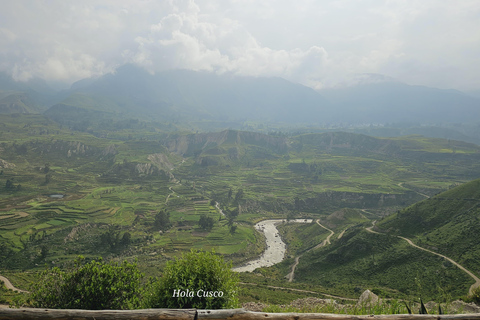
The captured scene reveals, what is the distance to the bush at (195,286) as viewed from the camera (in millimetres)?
19547

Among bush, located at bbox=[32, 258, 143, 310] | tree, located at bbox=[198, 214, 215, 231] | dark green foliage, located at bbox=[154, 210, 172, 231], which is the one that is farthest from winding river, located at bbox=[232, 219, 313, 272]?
bush, located at bbox=[32, 258, 143, 310]

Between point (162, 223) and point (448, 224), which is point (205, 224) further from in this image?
point (448, 224)

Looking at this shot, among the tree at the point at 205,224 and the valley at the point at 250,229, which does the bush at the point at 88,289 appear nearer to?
Answer: the valley at the point at 250,229

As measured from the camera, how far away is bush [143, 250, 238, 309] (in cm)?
1955

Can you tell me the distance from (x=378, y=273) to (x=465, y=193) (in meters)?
54.0

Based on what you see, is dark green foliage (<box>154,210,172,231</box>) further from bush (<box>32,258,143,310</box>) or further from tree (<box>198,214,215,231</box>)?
bush (<box>32,258,143,310</box>)

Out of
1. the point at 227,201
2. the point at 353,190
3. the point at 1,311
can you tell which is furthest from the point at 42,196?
the point at 353,190

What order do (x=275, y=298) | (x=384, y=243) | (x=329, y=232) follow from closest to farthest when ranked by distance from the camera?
(x=275, y=298), (x=384, y=243), (x=329, y=232)

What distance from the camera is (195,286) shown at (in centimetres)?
2047

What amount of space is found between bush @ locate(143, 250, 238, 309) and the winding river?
7206 cm

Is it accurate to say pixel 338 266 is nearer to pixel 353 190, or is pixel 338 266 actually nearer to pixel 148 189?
pixel 353 190

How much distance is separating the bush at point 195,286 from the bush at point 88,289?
5026 mm

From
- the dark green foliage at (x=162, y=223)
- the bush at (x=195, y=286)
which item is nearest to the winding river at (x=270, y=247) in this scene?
the dark green foliage at (x=162, y=223)

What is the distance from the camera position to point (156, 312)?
11172 mm
